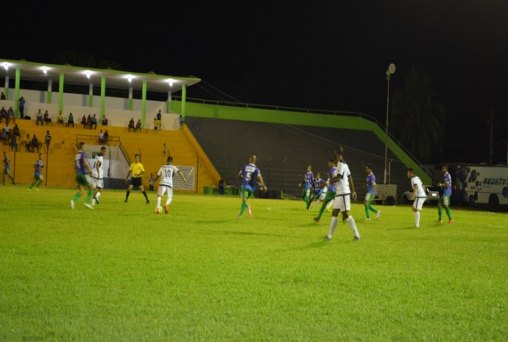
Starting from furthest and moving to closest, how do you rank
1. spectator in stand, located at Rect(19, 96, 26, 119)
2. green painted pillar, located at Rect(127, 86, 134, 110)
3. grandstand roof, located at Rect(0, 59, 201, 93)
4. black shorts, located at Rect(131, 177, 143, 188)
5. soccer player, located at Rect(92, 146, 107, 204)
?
green painted pillar, located at Rect(127, 86, 134, 110), grandstand roof, located at Rect(0, 59, 201, 93), spectator in stand, located at Rect(19, 96, 26, 119), black shorts, located at Rect(131, 177, 143, 188), soccer player, located at Rect(92, 146, 107, 204)

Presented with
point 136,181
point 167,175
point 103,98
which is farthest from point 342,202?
point 103,98

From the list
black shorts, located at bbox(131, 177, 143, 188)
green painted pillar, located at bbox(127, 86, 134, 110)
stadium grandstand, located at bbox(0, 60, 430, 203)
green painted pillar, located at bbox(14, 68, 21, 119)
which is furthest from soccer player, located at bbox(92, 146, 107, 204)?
green painted pillar, located at bbox(127, 86, 134, 110)

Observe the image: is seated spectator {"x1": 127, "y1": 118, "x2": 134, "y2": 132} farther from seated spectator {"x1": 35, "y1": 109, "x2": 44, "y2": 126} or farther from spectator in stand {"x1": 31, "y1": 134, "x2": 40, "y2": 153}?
spectator in stand {"x1": 31, "y1": 134, "x2": 40, "y2": 153}

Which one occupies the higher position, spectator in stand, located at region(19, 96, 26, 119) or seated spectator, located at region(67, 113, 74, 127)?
spectator in stand, located at region(19, 96, 26, 119)

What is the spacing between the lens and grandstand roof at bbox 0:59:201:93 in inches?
2307

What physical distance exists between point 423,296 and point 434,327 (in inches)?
72.9

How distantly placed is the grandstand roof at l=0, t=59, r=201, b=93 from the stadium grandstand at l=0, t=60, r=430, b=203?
0.09 metres

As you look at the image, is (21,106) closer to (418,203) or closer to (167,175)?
(167,175)

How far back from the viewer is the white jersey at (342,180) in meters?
16.7

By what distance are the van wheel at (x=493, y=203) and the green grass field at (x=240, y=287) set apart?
3534 cm

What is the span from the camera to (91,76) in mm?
61906

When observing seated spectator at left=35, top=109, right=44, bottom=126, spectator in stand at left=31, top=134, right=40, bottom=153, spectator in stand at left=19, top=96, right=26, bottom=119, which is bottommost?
spectator in stand at left=31, top=134, right=40, bottom=153

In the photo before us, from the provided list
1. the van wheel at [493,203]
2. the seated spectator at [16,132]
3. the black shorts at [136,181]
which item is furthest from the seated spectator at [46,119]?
the van wheel at [493,203]

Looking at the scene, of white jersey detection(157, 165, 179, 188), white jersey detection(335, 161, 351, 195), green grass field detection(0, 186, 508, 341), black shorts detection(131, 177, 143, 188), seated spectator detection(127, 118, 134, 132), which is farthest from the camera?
seated spectator detection(127, 118, 134, 132)
